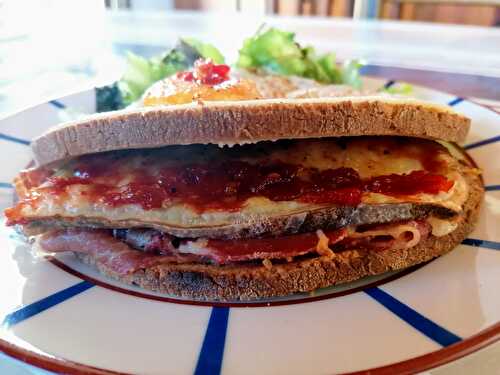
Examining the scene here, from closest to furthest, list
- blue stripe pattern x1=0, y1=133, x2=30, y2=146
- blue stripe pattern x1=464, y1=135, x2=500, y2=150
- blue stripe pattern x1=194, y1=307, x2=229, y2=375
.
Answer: blue stripe pattern x1=194, y1=307, x2=229, y2=375
blue stripe pattern x1=464, y1=135, x2=500, y2=150
blue stripe pattern x1=0, y1=133, x2=30, y2=146

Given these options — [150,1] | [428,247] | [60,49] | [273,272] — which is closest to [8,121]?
[273,272]

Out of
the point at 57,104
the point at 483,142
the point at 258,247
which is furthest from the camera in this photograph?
the point at 57,104

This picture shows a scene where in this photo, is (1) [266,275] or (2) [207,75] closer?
(1) [266,275]

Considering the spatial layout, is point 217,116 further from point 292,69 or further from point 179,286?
point 292,69

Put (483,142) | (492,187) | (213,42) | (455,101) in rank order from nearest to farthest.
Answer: (492,187) < (483,142) < (455,101) < (213,42)

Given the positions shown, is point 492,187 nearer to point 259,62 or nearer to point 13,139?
point 259,62

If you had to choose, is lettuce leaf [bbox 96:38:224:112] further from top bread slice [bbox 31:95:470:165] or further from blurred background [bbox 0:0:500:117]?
top bread slice [bbox 31:95:470:165]

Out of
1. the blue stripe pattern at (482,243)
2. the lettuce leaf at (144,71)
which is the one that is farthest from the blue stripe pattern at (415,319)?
the lettuce leaf at (144,71)

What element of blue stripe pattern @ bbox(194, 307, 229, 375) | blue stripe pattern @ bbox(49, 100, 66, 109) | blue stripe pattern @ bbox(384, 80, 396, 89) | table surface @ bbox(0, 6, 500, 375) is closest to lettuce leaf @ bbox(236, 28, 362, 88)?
blue stripe pattern @ bbox(384, 80, 396, 89)

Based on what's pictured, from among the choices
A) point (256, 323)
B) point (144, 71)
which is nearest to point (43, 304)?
point (256, 323)
